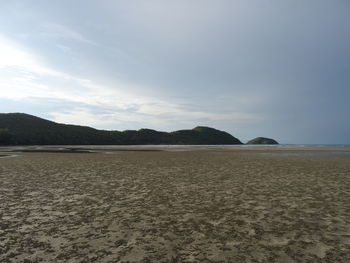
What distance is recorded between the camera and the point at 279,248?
20.1 ft

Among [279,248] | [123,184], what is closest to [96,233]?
[279,248]

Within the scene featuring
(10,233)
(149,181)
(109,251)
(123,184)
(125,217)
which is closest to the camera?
(109,251)

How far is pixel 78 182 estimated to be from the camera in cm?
1638

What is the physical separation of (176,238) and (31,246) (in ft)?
13.3

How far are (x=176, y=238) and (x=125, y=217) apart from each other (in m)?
2.83

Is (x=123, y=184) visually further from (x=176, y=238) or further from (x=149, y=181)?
(x=176, y=238)

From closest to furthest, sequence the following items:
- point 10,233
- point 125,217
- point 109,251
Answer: point 109,251, point 10,233, point 125,217

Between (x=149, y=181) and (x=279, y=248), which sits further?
(x=149, y=181)

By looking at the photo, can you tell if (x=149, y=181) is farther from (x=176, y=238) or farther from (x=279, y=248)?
(x=279, y=248)

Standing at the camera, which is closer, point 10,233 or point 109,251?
point 109,251

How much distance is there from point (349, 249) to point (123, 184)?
12.6 m

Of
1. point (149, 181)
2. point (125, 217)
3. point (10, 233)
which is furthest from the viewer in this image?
point (149, 181)

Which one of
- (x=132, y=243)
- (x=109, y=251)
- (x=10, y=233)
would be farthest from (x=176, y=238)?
(x=10, y=233)

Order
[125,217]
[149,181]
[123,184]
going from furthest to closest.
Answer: [149,181], [123,184], [125,217]
